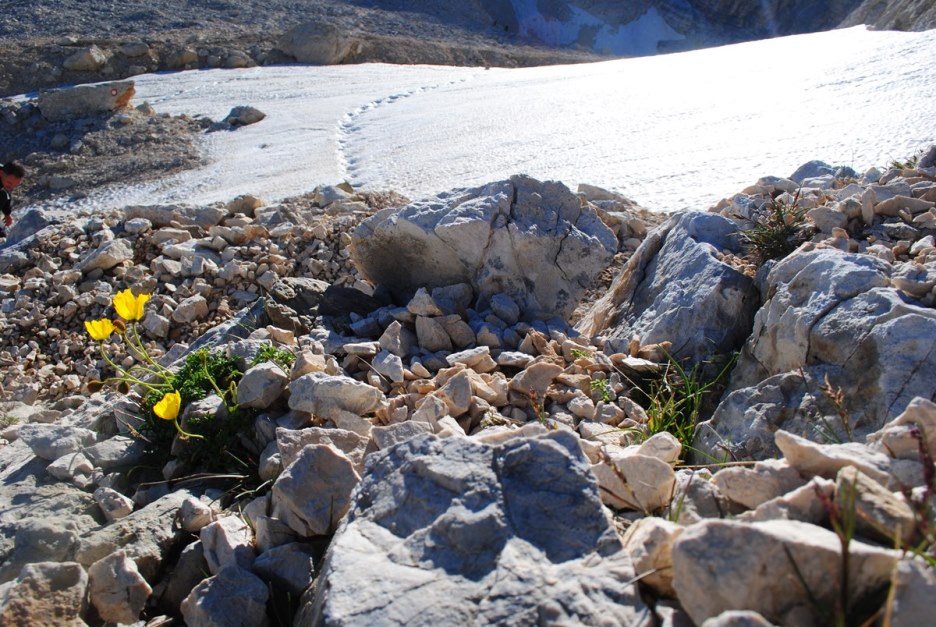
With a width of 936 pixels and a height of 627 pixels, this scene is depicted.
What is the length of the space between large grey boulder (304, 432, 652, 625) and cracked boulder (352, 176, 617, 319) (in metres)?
1.88

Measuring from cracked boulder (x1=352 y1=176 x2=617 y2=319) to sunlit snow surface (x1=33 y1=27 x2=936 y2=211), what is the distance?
2336 millimetres

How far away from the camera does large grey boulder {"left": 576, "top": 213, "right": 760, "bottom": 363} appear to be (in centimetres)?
296

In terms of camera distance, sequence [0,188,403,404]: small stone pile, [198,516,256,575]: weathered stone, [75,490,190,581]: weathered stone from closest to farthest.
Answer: [198,516,256,575]: weathered stone < [75,490,190,581]: weathered stone < [0,188,403,404]: small stone pile

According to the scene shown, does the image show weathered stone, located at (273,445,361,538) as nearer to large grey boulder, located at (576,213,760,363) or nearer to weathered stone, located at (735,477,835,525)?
weathered stone, located at (735,477,835,525)

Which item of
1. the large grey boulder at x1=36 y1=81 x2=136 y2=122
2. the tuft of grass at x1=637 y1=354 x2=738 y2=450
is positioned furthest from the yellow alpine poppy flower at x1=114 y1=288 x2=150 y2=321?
the large grey boulder at x1=36 y1=81 x2=136 y2=122

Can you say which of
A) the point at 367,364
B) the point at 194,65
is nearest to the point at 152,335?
the point at 367,364

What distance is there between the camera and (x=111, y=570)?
76.6 inches

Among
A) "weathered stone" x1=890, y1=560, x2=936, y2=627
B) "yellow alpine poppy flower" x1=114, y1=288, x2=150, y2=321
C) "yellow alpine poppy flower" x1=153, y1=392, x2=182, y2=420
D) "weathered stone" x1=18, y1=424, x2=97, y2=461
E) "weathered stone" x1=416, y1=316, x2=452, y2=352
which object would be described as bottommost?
"weathered stone" x1=18, y1=424, x2=97, y2=461

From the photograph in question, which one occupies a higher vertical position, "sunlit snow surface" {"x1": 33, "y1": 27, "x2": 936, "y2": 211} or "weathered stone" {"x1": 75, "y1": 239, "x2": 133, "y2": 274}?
"sunlit snow surface" {"x1": 33, "y1": 27, "x2": 936, "y2": 211}

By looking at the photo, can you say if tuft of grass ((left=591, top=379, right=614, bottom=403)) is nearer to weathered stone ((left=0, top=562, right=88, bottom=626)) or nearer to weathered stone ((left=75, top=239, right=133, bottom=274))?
weathered stone ((left=0, top=562, right=88, bottom=626))

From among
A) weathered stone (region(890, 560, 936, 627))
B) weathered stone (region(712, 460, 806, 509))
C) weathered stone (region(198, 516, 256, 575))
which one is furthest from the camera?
weathered stone (region(198, 516, 256, 575))

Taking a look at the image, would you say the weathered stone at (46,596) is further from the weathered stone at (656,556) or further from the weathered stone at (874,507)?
the weathered stone at (874,507)

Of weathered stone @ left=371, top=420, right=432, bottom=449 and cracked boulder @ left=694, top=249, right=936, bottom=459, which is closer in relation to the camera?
weathered stone @ left=371, top=420, right=432, bottom=449

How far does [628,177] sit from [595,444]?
4694 mm
